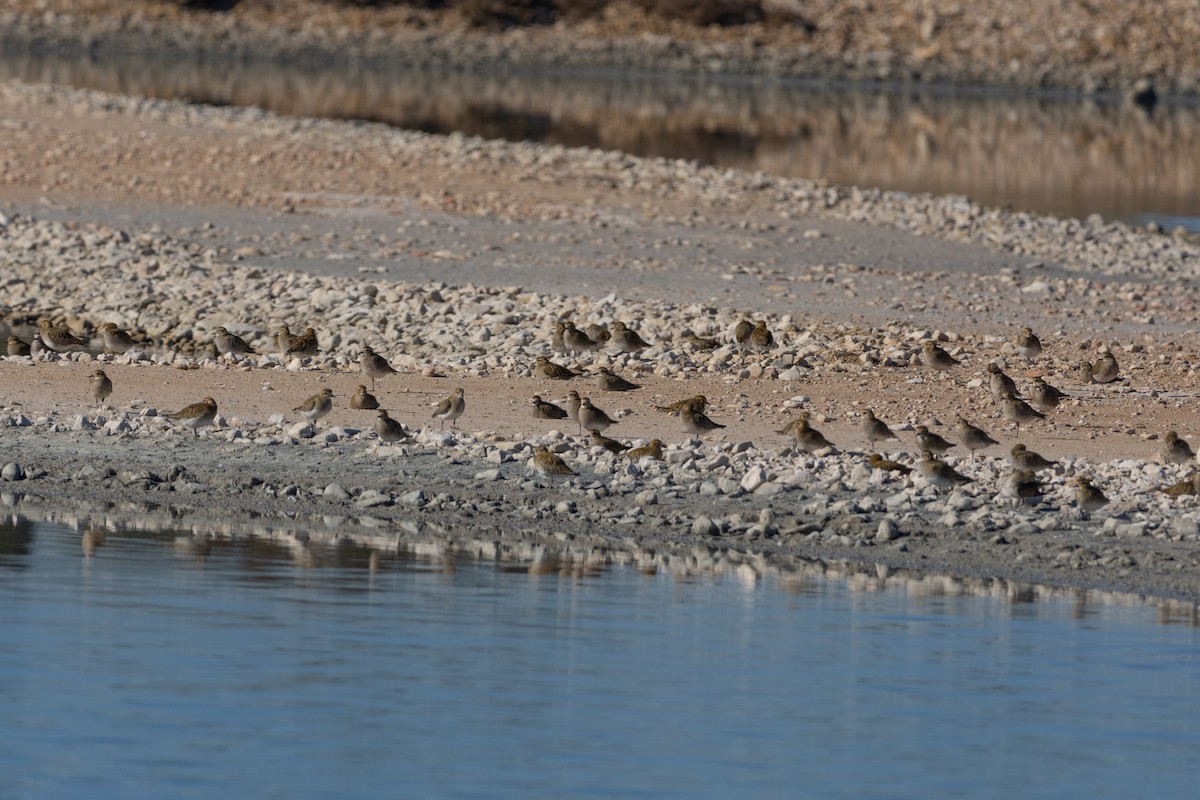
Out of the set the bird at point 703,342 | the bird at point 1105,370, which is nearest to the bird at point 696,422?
the bird at point 703,342

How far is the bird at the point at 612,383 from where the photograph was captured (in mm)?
18453

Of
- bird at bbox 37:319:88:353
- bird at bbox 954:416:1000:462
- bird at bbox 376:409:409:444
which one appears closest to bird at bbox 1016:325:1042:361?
bird at bbox 954:416:1000:462

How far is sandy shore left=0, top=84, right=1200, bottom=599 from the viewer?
14.6 meters

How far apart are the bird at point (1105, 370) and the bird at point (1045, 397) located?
4.23 feet

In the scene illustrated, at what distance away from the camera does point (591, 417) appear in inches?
651

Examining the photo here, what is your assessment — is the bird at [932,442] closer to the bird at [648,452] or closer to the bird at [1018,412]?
the bird at [1018,412]

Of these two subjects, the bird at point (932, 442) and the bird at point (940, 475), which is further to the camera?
the bird at point (932, 442)

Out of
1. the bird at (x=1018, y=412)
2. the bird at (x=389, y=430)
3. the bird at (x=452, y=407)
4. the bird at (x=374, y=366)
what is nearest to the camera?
the bird at (x=389, y=430)

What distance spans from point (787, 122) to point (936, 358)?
40.9 m

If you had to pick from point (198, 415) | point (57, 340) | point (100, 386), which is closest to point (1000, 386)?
point (198, 415)

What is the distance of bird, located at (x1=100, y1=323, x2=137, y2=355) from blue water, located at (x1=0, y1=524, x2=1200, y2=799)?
692cm

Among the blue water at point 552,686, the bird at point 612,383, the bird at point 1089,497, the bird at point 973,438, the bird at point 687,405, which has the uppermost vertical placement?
the bird at point 612,383

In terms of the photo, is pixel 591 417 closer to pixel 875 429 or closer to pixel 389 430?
pixel 389 430

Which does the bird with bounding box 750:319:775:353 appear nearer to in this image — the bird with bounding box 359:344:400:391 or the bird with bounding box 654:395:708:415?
the bird with bounding box 654:395:708:415
